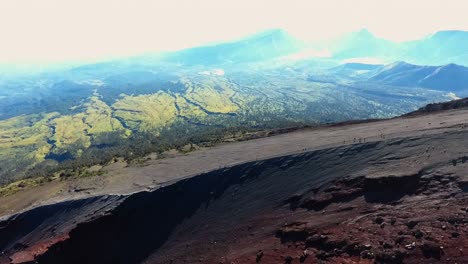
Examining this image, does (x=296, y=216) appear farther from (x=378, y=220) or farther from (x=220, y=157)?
(x=220, y=157)

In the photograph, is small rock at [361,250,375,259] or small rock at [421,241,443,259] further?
small rock at [361,250,375,259]

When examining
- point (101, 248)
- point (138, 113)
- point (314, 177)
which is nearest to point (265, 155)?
point (314, 177)

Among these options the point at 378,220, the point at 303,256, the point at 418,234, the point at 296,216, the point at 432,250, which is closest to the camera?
the point at 432,250

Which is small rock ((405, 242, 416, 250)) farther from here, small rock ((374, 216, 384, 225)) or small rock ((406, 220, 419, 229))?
small rock ((374, 216, 384, 225))

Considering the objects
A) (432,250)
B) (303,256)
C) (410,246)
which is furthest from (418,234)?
(303,256)

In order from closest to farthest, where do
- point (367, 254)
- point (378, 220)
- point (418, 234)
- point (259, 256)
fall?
1. point (418, 234)
2. point (367, 254)
3. point (378, 220)
4. point (259, 256)

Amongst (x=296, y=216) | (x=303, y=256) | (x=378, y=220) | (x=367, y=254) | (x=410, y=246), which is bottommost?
(x=303, y=256)

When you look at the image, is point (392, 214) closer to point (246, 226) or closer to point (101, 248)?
point (246, 226)

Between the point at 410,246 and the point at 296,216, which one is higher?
the point at 410,246

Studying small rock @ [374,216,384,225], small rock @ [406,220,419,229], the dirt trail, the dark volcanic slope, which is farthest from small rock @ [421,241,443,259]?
the dirt trail
